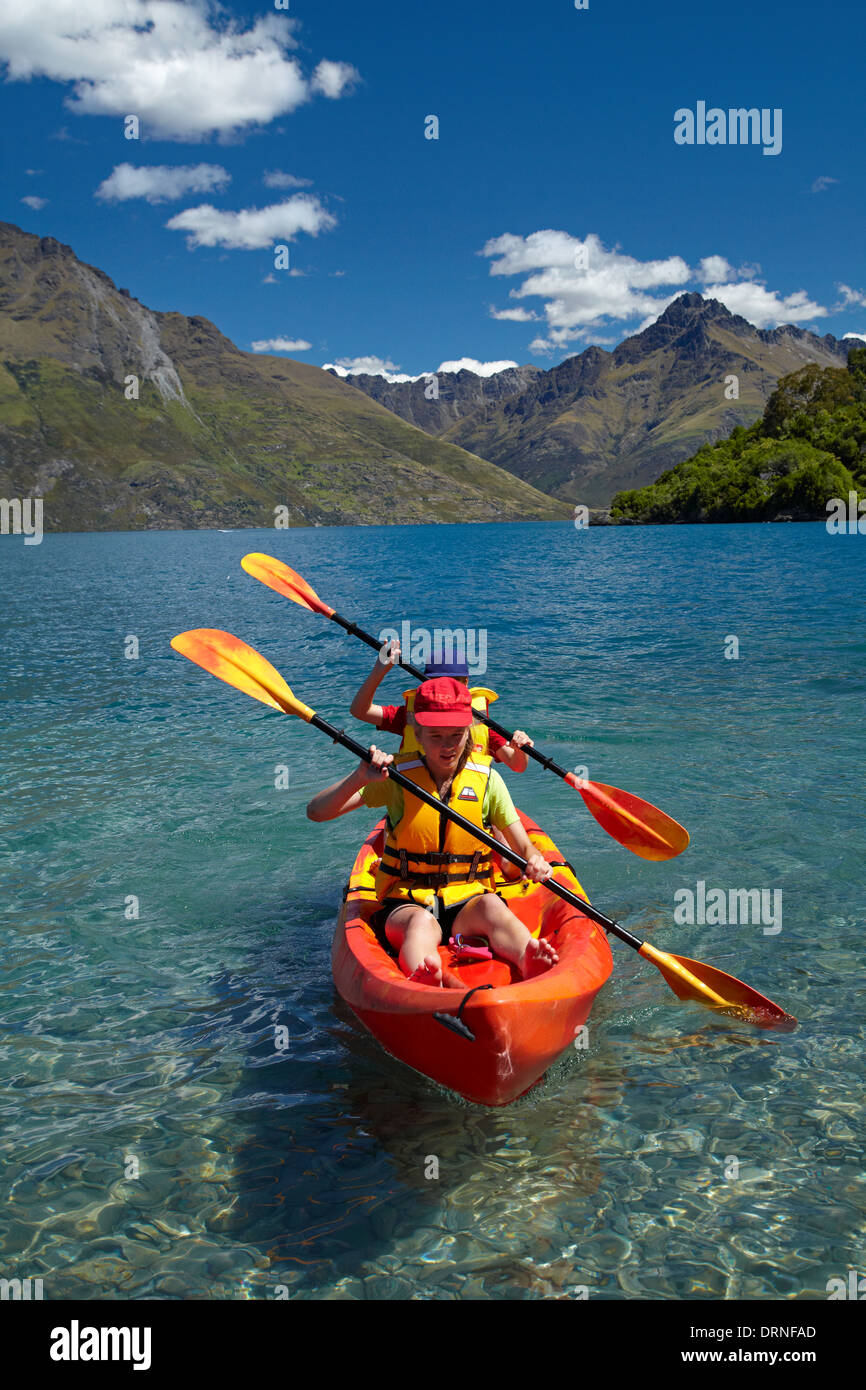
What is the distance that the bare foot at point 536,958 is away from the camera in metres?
5.87

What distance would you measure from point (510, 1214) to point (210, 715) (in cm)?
1423

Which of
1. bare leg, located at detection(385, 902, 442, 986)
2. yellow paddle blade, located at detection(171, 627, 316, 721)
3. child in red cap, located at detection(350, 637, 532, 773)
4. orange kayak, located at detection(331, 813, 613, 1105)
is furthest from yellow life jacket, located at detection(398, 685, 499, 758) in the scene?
orange kayak, located at detection(331, 813, 613, 1105)

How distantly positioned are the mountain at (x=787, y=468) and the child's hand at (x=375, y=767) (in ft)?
370

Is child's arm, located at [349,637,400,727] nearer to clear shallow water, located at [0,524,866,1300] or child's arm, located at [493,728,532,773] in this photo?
child's arm, located at [493,728,532,773]

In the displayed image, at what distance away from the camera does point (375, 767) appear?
6031 millimetres

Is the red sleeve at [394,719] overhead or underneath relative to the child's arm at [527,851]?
overhead

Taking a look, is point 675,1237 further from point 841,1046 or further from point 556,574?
point 556,574

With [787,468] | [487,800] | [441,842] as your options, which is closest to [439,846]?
[441,842]

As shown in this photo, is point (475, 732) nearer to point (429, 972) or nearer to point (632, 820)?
point (632, 820)

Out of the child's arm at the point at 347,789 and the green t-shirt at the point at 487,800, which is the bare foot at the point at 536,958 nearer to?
the green t-shirt at the point at 487,800

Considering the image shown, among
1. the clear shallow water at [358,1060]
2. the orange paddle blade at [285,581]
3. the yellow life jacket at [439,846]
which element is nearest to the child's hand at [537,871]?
the yellow life jacket at [439,846]

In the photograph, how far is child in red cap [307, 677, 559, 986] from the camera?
19.6 feet

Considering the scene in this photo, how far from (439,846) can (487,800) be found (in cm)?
49

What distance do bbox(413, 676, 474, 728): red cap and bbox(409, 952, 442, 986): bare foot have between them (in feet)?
5.11
